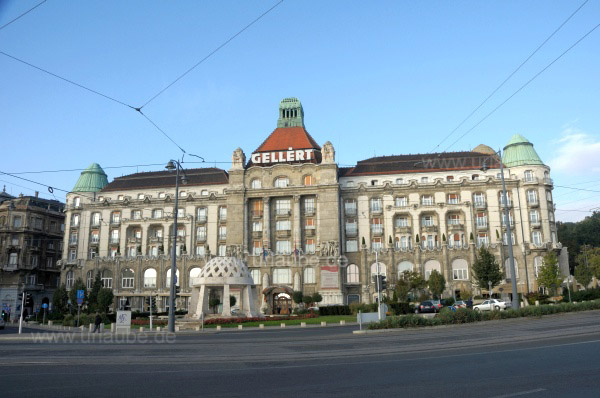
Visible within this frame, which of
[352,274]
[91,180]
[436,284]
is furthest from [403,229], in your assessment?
[91,180]

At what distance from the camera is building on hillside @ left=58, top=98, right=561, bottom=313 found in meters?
73.4

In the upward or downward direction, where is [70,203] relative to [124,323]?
upward

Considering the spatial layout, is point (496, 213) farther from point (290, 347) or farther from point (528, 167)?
point (290, 347)

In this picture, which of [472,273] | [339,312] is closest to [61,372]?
[339,312]

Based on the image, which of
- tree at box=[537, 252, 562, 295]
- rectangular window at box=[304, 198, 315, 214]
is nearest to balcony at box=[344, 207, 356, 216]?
rectangular window at box=[304, 198, 315, 214]

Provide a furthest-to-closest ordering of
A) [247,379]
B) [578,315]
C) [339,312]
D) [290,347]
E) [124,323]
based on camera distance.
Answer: [339,312] → [124,323] → [578,315] → [290,347] → [247,379]

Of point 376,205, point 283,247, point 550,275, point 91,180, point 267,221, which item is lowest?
point 550,275

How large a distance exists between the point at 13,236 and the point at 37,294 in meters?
11.7

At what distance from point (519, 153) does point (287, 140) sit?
38.7 m

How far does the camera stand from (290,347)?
20.5 meters

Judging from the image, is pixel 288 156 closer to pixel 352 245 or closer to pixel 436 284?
pixel 352 245

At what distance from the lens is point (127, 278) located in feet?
270

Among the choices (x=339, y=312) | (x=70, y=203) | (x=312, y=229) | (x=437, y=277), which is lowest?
(x=339, y=312)

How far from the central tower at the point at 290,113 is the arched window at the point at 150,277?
34756 millimetres
